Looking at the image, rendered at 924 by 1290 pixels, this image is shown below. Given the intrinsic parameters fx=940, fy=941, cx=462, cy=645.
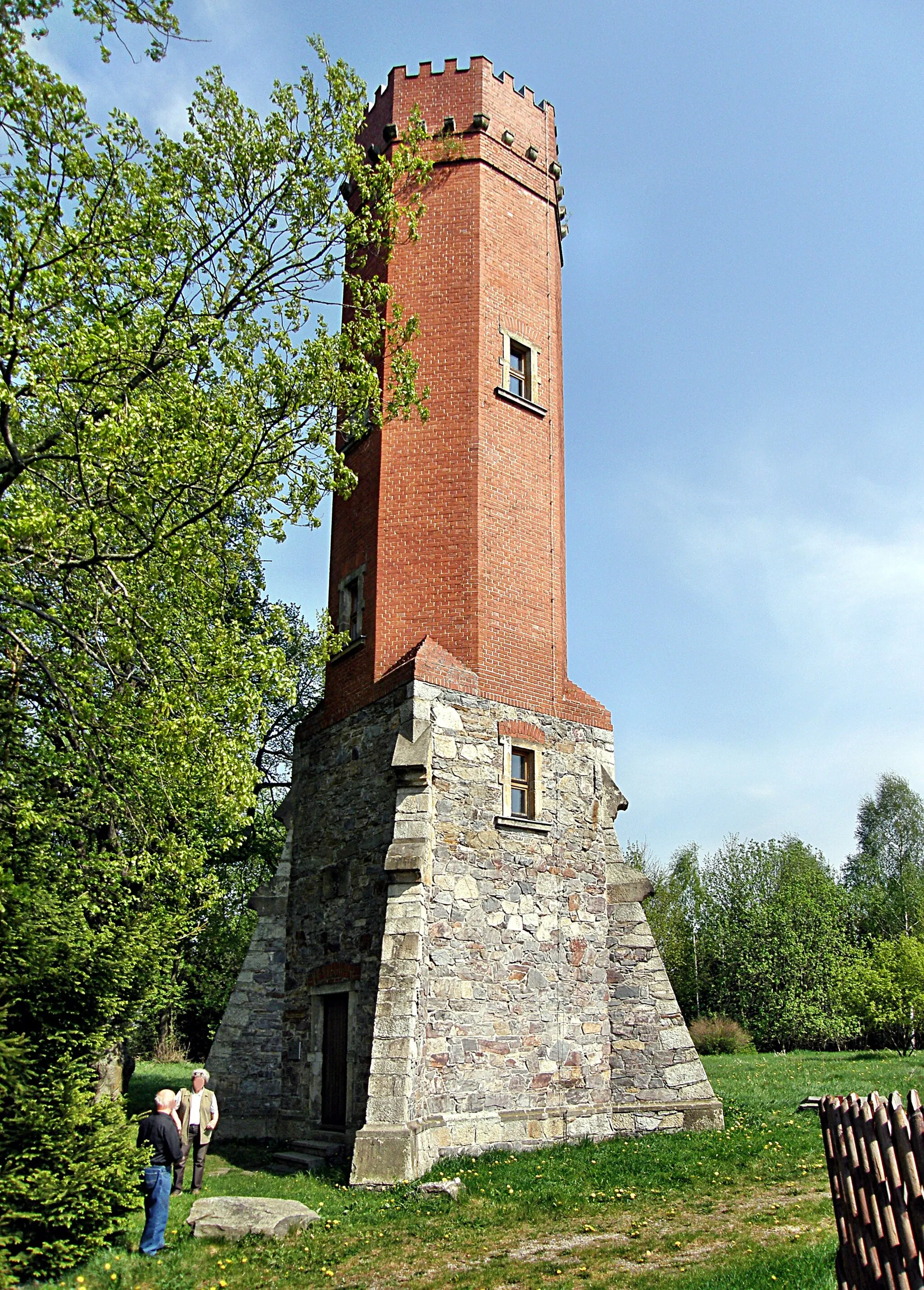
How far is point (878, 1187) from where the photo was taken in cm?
427

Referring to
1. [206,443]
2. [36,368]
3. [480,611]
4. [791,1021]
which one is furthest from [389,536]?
[791,1021]

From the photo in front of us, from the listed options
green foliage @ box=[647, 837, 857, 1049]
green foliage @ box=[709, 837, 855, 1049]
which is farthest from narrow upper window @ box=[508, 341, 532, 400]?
green foliage @ box=[709, 837, 855, 1049]

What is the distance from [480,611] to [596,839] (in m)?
3.86

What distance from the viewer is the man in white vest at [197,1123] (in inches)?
429

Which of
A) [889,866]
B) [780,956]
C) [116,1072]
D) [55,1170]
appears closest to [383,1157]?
[55,1170]

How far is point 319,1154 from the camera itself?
12430mm

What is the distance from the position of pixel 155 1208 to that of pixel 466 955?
15.9ft

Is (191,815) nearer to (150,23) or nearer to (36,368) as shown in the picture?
(36,368)

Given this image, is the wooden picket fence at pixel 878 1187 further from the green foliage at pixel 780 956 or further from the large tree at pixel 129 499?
the green foliage at pixel 780 956

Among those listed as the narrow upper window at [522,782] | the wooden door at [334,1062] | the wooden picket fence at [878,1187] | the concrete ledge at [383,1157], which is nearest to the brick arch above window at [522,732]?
the narrow upper window at [522,782]

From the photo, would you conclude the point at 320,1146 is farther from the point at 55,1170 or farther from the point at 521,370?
the point at 521,370

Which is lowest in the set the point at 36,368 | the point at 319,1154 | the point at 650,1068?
the point at 319,1154

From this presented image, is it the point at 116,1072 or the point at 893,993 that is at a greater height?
the point at 893,993

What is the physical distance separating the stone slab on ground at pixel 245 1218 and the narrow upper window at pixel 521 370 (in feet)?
38.1
